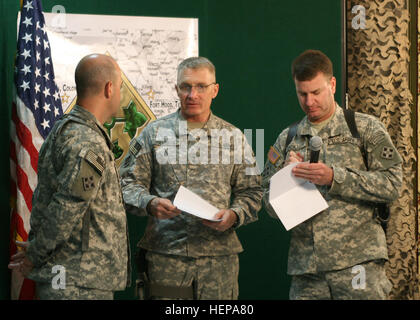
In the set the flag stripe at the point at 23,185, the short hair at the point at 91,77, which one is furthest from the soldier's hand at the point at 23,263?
the flag stripe at the point at 23,185

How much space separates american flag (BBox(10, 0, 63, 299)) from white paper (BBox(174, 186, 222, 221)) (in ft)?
3.70

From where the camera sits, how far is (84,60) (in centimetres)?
260

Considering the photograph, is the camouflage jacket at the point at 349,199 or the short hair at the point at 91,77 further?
the camouflage jacket at the point at 349,199

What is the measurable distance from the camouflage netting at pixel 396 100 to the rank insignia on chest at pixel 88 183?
8.01ft

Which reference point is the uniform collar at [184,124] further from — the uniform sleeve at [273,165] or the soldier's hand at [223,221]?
the soldier's hand at [223,221]

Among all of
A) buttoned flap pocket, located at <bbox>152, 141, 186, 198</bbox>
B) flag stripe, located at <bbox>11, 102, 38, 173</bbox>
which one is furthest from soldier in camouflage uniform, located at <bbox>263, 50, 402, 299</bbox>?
flag stripe, located at <bbox>11, 102, 38, 173</bbox>

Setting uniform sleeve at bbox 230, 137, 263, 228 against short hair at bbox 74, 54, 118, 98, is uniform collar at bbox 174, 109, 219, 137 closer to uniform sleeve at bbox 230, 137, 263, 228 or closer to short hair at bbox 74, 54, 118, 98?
uniform sleeve at bbox 230, 137, 263, 228

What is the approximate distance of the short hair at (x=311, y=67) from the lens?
281 centimetres

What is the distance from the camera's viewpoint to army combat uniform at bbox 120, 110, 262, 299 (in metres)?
3.02

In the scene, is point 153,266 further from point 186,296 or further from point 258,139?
point 258,139

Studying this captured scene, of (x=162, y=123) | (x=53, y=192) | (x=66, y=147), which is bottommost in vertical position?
(x=53, y=192)

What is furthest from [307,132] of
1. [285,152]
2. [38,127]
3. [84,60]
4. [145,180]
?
[38,127]

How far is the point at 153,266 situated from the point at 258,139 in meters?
1.37

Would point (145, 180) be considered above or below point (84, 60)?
below
